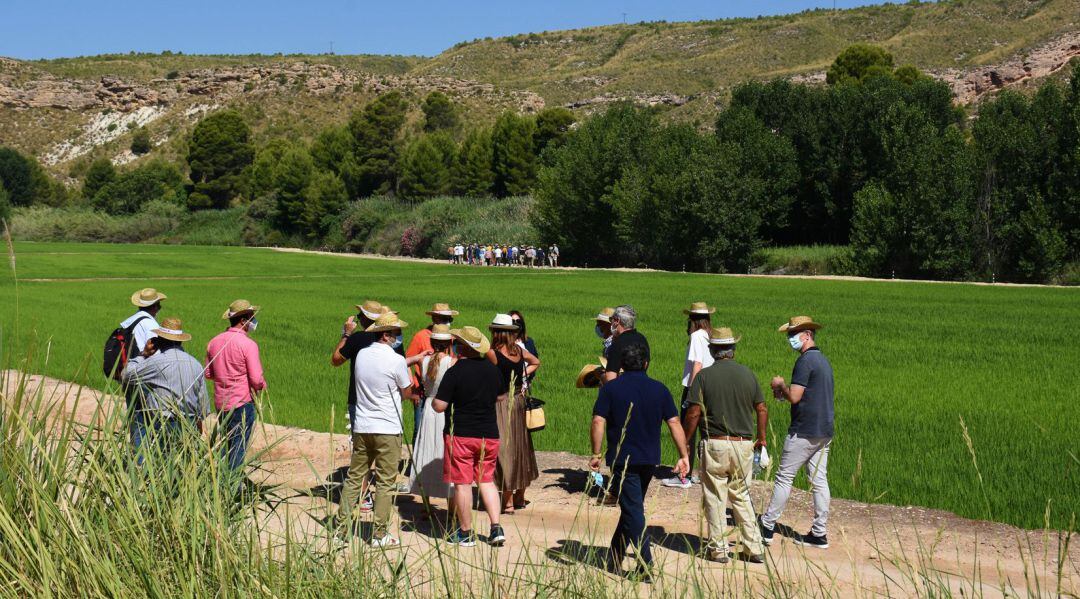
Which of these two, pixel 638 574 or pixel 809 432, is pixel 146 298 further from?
pixel 638 574

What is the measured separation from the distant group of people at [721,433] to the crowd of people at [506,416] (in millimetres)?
11

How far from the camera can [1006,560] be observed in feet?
28.8

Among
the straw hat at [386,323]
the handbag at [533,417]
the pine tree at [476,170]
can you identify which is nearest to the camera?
the straw hat at [386,323]

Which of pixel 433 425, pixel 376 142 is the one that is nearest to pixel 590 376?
pixel 433 425

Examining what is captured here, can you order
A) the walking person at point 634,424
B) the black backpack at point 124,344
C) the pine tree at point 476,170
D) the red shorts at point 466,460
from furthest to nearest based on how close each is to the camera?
the pine tree at point 476,170 < the black backpack at point 124,344 < the red shorts at point 466,460 < the walking person at point 634,424

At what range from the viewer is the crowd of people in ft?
26.5

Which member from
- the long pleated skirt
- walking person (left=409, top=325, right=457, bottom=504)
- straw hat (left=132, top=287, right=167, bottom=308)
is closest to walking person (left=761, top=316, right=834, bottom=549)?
the long pleated skirt

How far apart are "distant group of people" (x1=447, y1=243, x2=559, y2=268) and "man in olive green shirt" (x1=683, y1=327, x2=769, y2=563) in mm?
64772

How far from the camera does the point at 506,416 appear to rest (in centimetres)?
867

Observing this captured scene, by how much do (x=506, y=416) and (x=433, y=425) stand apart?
1308mm

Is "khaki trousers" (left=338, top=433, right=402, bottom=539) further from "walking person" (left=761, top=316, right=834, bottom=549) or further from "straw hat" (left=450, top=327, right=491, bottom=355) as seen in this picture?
"walking person" (left=761, top=316, right=834, bottom=549)

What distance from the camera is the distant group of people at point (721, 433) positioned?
7.98m

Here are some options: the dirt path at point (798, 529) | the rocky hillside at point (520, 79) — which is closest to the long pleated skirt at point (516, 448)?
the dirt path at point (798, 529)

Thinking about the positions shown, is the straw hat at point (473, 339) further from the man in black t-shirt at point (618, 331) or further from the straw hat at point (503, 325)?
the man in black t-shirt at point (618, 331)
